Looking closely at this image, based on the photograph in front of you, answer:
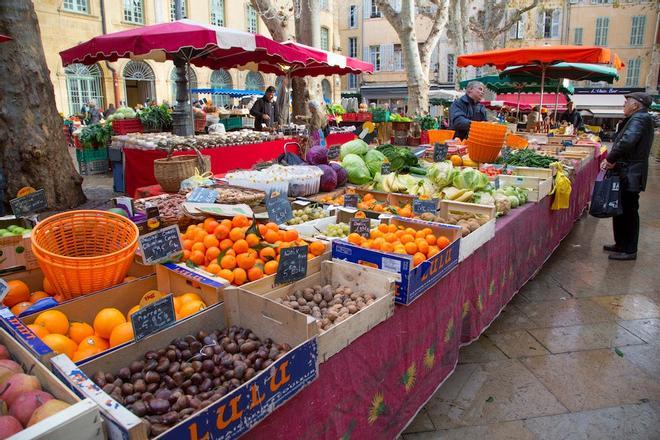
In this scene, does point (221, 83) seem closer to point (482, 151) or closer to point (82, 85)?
point (82, 85)

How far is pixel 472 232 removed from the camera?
2951 mm

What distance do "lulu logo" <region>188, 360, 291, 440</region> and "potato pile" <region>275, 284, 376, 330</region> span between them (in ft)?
1.54

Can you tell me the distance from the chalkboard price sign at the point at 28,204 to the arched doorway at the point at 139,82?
2172 cm

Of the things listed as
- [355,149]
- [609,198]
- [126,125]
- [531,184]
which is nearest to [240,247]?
[355,149]

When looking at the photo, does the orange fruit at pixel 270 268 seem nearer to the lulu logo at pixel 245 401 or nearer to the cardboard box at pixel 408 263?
the cardboard box at pixel 408 263

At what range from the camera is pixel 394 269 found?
2213 mm

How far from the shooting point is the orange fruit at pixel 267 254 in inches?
90.5

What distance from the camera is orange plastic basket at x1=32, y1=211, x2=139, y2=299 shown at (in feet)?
6.18

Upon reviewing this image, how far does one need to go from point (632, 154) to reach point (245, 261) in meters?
4.87

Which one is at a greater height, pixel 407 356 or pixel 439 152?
pixel 439 152

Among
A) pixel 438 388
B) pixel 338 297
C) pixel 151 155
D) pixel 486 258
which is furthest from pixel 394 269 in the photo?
pixel 151 155

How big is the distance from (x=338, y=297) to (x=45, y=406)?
122 centimetres

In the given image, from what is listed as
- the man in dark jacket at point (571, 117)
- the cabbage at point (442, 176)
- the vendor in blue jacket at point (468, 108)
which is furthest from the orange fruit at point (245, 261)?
the man in dark jacket at point (571, 117)

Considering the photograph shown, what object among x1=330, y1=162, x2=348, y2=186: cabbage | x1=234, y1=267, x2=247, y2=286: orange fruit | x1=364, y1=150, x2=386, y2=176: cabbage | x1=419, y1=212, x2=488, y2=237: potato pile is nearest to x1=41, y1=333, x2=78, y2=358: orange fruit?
x1=234, y1=267, x2=247, y2=286: orange fruit
